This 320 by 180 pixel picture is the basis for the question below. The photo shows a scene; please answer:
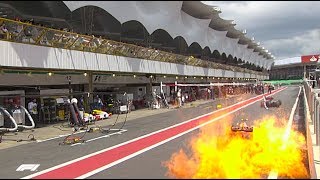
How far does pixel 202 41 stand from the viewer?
51594 millimetres

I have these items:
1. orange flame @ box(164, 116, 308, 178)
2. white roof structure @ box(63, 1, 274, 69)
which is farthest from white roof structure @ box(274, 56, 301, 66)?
orange flame @ box(164, 116, 308, 178)

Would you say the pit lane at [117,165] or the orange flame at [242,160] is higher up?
the orange flame at [242,160]

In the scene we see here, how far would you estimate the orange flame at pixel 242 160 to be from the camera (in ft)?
24.8

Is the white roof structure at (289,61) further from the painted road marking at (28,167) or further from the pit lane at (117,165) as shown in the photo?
the painted road marking at (28,167)

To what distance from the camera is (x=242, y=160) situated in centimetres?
894

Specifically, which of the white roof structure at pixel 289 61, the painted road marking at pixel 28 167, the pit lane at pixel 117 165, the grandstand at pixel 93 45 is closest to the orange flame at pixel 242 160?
the pit lane at pixel 117 165

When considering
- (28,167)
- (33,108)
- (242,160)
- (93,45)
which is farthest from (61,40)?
(242,160)

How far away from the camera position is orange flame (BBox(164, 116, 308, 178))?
7551mm

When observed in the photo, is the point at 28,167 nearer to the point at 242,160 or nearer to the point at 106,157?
the point at 106,157

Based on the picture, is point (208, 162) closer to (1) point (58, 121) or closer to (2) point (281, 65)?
(1) point (58, 121)

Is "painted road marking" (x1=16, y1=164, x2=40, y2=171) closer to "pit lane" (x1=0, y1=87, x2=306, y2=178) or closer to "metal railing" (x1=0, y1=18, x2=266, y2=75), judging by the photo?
"pit lane" (x1=0, y1=87, x2=306, y2=178)

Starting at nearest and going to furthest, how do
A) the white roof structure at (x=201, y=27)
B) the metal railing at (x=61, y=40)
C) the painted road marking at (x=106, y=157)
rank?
1. the painted road marking at (x=106, y=157)
2. the metal railing at (x=61, y=40)
3. the white roof structure at (x=201, y=27)

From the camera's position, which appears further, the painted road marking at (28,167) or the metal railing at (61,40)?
the metal railing at (61,40)

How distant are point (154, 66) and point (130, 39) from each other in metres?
5.48
